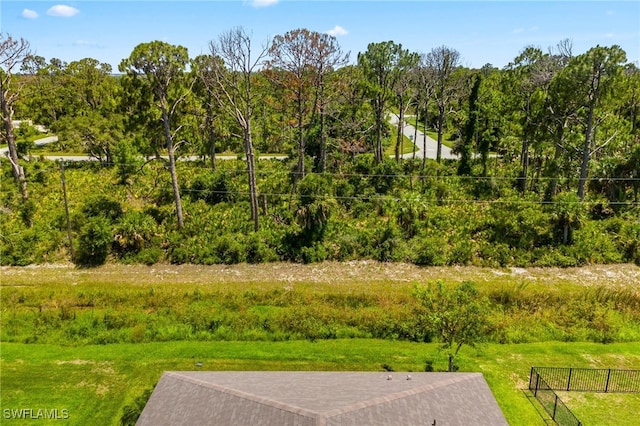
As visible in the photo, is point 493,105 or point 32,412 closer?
point 32,412

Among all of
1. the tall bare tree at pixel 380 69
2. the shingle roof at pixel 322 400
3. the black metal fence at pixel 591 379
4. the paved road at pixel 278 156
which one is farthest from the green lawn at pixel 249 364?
the paved road at pixel 278 156

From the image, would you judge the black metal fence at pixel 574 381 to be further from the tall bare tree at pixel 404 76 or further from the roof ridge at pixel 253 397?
the tall bare tree at pixel 404 76

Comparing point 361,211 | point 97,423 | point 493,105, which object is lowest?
point 97,423

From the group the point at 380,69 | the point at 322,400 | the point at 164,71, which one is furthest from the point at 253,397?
the point at 380,69

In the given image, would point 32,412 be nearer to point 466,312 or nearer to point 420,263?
point 466,312

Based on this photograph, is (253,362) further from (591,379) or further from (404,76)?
(404,76)

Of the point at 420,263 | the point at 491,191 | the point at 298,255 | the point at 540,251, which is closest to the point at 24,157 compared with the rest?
the point at 298,255
